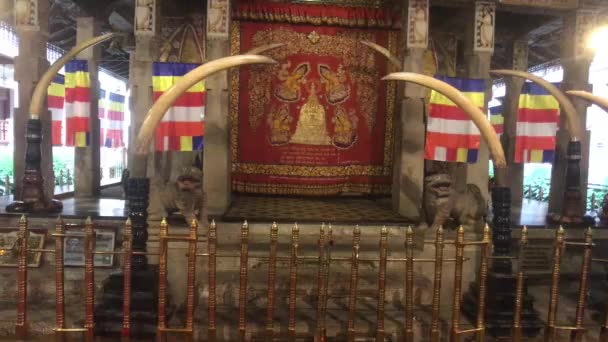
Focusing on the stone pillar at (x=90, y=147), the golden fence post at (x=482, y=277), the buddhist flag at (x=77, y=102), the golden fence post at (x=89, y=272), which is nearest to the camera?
the golden fence post at (x=89, y=272)

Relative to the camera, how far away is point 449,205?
546 centimetres

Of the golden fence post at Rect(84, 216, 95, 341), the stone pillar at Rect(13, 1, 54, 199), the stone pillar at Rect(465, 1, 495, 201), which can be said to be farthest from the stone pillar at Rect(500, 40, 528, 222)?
the stone pillar at Rect(13, 1, 54, 199)

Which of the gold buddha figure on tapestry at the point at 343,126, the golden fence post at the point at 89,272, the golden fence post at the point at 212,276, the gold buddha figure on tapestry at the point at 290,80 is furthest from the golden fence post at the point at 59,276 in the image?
the gold buddha figure on tapestry at the point at 343,126

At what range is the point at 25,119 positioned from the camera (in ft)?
21.9

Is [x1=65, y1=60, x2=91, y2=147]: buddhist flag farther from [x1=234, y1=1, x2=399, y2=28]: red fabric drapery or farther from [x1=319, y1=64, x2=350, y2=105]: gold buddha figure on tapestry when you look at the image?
[x1=319, y1=64, x2=350, y2=105]: gold buddha figure on tapestry

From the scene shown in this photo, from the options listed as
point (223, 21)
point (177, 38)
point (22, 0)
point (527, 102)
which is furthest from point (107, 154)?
point (527, 102)

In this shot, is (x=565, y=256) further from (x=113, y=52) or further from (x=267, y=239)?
(x=113, y=52)

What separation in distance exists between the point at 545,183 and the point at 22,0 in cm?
1352

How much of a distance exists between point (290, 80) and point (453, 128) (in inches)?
127

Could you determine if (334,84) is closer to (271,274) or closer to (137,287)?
(271,274)

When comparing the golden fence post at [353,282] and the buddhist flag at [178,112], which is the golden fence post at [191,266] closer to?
the golden fence post at [353,282]

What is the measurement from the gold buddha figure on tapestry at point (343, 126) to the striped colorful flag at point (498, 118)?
12.3 ft

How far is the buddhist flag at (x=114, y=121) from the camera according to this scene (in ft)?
37.2

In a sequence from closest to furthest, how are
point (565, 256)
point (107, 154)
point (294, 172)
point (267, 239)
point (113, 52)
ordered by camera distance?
point (267, 239) → point (565, 256) → point (294, 172) → point (113, 52) → point (107, 154)
